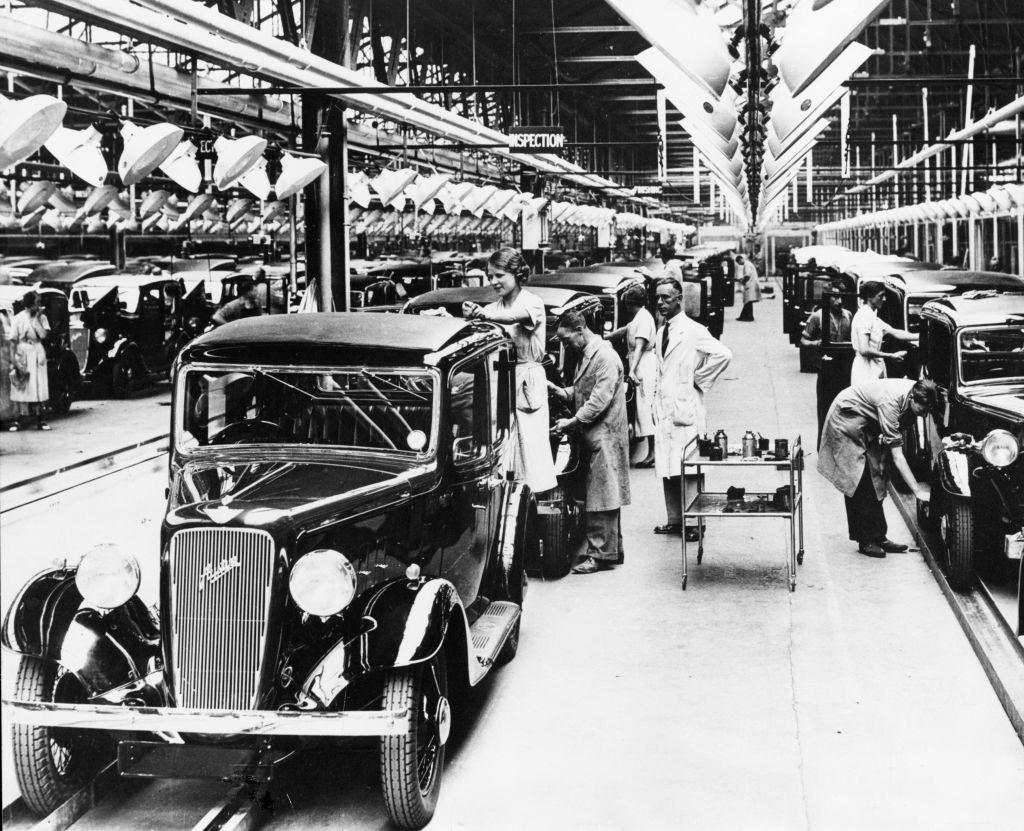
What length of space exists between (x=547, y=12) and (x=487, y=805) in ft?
59.9

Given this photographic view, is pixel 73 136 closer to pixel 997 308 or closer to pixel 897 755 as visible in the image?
pixel 897 755

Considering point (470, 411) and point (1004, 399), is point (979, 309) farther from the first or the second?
point (470, 411)

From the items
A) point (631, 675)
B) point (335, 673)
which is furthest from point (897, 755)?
point (335, 673)

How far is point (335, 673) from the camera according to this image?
15.4 feet

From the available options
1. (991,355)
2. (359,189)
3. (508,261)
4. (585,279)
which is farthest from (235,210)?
(991,355)

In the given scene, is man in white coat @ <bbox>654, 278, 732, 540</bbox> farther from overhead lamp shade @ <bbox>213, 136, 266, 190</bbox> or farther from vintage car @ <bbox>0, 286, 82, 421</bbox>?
vintage car @ <bbox>0, 286, 82, 421</bbox>

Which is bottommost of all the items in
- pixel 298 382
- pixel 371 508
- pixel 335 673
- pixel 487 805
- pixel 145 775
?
pixel 487 805

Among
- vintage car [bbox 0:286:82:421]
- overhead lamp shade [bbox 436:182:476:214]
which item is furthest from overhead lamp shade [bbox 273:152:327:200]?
vintage car [bbox 0:286:82:421]

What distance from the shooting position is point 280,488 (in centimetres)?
516

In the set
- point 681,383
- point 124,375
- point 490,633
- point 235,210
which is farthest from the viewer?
point 124,375

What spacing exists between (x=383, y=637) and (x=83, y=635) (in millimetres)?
1226

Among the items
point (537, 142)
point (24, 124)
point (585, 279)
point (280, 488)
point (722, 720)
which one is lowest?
point (722, 720)

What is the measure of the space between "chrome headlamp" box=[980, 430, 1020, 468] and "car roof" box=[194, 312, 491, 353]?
135 inches

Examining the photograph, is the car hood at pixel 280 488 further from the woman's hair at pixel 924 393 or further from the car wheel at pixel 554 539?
the woman's hair at pixel 924 393
